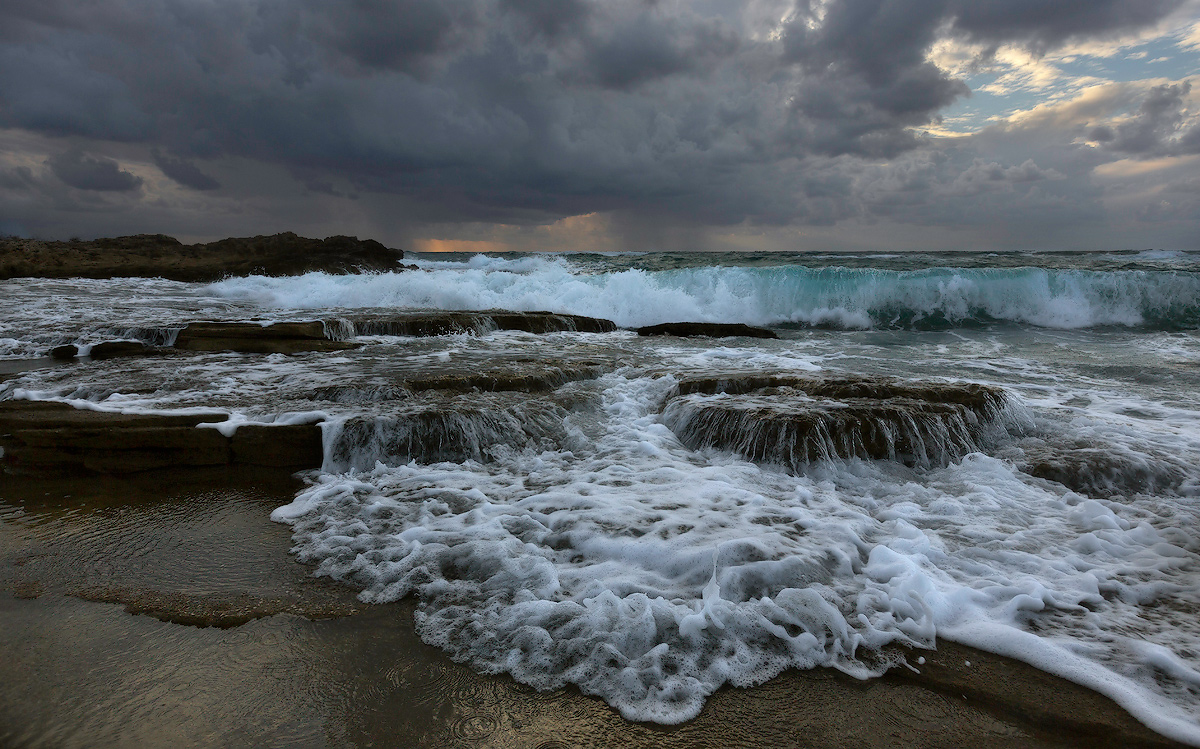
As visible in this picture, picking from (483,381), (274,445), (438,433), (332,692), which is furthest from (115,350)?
(332,692)

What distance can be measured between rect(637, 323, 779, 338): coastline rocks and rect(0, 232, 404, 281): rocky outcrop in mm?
23301

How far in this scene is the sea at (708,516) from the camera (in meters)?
2.34

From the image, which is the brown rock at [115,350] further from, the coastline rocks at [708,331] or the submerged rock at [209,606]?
the coastline rocks at [708,331]

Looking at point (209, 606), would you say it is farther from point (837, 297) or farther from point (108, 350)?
point (837, 297)

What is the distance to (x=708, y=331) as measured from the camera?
12.6 m

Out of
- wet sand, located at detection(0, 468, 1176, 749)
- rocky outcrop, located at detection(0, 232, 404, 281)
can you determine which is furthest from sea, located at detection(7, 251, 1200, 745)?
rocky outcrop, located at detection(0, 232, 404, 281)

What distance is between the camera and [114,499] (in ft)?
12.5

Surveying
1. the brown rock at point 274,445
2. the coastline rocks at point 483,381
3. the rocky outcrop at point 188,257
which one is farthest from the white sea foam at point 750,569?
the rocky outcrop at point 188,257

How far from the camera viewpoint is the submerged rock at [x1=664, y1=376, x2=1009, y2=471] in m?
4.64

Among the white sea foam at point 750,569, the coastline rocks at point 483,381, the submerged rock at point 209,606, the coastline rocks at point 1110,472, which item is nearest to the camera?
the white sea foam at point 750,569

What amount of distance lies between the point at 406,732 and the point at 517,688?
41 centimetres

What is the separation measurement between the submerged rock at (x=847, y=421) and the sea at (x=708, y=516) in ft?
0.18

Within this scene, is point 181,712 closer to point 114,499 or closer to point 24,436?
point 114,499

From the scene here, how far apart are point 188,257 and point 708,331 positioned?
3264cm
